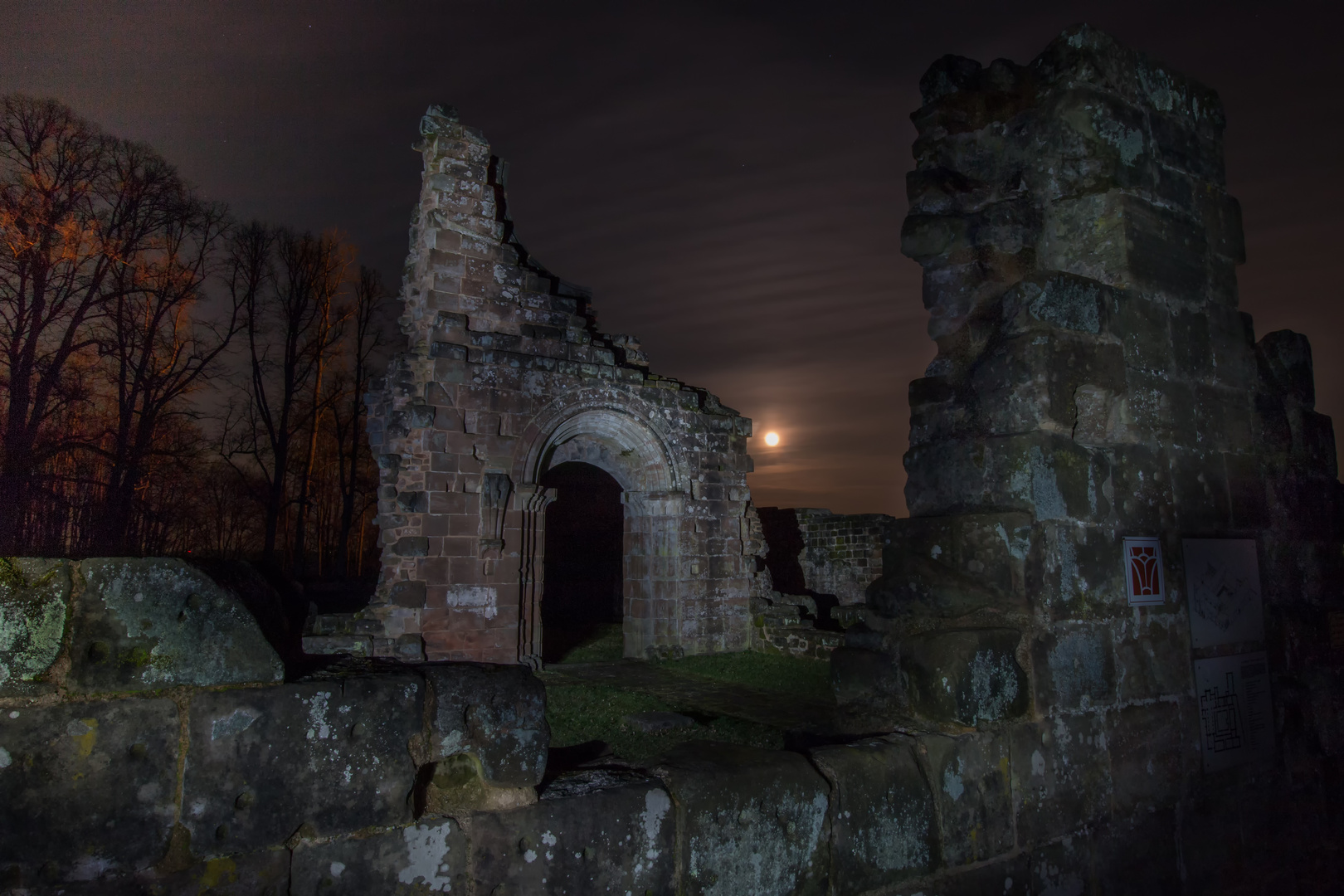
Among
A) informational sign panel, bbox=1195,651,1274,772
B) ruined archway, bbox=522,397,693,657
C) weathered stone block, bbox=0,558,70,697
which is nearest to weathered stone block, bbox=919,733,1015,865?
informational sign panel, bbox=1195,651,1274,772

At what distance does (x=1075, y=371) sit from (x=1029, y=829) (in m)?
1.78

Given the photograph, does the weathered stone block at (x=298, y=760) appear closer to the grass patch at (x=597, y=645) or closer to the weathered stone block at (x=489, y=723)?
the weathered stone block at (x=489, y=723)

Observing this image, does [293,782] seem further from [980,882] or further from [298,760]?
[980,882]

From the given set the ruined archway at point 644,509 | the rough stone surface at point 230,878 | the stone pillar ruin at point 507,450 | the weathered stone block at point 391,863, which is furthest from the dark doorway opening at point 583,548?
the rough stone surface at point 230,878

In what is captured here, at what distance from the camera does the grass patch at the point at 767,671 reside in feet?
27.4

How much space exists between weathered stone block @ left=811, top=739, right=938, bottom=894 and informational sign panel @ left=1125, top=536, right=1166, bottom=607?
4.41 ft

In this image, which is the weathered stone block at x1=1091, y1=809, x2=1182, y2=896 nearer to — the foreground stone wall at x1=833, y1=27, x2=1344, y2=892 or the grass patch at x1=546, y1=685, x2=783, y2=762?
the foreground stone wall at x1=833, y1=27, x2=1344, y2=892

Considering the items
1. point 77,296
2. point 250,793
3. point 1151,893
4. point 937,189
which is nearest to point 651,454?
point 937,189

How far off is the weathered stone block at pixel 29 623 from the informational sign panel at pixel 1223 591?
3.98m

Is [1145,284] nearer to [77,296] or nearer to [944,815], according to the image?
[944,815]

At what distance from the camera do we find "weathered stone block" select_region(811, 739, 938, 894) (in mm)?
2416

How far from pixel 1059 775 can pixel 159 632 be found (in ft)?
9.82

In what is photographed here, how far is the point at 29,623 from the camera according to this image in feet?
5.23

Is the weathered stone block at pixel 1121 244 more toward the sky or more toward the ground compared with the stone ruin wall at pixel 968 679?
more toward the sky
